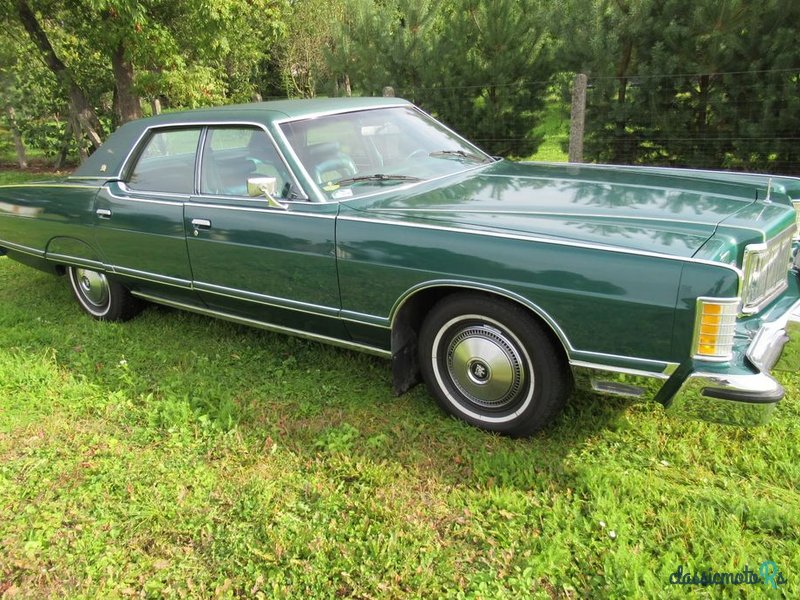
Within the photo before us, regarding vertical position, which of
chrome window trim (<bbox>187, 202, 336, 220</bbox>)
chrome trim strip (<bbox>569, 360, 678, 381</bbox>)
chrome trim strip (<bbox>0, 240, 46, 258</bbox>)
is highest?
chrome window trim (<bbox>187, 202, 336, 220</bbox>)

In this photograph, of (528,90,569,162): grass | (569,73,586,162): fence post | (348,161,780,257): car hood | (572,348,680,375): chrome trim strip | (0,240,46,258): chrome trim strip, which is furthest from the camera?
(528,90,569,162): grass

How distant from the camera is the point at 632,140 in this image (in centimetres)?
759

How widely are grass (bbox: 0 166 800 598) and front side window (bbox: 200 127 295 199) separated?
1.13 metres

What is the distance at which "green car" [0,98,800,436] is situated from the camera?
2398 mm

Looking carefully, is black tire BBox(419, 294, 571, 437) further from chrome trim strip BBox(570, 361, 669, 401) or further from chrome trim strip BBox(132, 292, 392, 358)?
chrome trim strip BBox(132, 292, 392, 358)

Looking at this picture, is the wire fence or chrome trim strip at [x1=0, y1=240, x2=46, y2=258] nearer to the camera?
chrome trim strip at [x1=0, y1=240, x2=46, y2=258]

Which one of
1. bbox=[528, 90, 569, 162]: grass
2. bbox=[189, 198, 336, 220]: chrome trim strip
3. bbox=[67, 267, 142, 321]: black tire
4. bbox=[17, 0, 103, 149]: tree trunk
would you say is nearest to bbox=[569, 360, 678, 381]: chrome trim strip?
bbox=[189, 198, 336, 220]: chrome trim strip

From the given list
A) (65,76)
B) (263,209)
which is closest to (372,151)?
(263,209)

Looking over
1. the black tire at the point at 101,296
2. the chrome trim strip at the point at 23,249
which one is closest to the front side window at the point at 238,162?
the black tire at the point at 101,296

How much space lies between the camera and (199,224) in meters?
3.70

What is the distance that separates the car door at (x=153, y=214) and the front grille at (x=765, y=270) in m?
3.02

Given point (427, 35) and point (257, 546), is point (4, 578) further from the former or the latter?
point (427, 35)

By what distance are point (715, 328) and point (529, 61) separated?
694 centimetres

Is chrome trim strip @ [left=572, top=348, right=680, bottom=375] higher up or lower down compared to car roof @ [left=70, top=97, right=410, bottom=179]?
lower down
